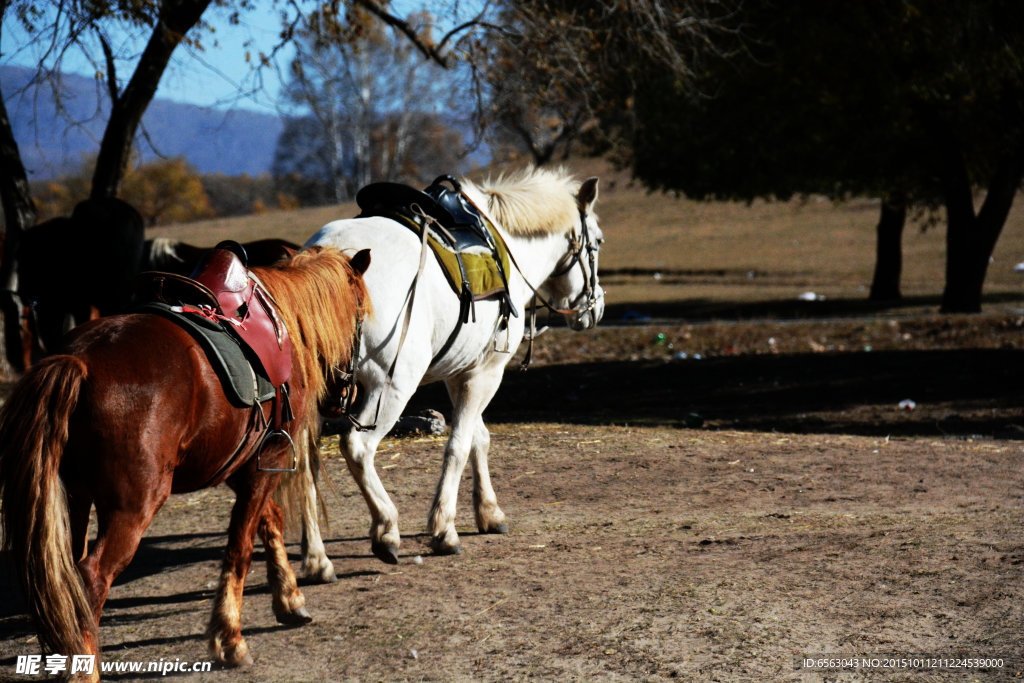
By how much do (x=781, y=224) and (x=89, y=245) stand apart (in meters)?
33.0

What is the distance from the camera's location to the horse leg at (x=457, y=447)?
5.09 metres

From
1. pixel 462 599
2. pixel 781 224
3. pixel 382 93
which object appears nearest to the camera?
pixel 462 599

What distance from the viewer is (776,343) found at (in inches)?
585

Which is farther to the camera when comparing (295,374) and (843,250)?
(843,250)

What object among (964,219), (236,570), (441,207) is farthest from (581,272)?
(964,219)

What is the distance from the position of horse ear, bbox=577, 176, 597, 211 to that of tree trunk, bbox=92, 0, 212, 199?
6634 mm

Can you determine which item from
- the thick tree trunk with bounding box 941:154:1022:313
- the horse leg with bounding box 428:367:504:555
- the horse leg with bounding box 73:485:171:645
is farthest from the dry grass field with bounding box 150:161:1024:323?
the horse leg with bounding box 73:485:171:645

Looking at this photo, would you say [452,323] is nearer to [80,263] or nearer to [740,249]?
[80,263]

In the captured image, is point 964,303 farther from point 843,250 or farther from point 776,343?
point 843,250

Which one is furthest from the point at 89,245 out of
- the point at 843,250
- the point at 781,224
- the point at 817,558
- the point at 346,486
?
the point at 781,224

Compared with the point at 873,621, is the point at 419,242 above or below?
above

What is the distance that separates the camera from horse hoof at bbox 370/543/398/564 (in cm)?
462

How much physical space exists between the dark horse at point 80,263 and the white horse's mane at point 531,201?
5.59 m

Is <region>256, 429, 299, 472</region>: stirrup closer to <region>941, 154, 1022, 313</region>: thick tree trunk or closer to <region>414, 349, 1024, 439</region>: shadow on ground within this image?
<region>414, 349, 1024, 439</region>: shadow on ground
